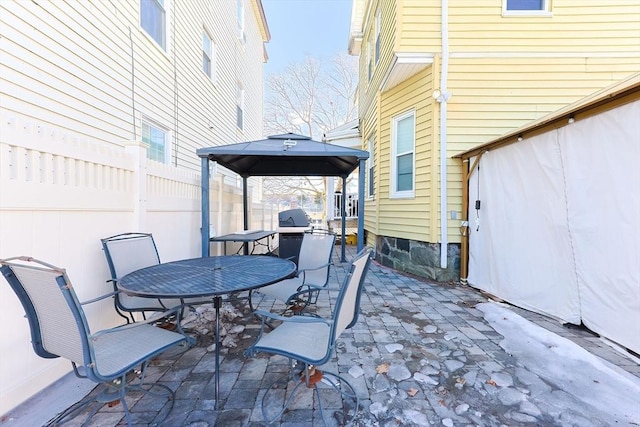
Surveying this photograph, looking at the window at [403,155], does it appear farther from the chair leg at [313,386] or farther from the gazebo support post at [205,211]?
the chair leg at [313,386]

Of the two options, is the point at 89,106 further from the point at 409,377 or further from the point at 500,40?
the point at 500,40

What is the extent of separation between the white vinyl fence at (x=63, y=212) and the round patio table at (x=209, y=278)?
49 centimetres

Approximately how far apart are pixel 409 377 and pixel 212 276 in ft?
5.82

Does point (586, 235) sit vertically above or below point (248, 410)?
above

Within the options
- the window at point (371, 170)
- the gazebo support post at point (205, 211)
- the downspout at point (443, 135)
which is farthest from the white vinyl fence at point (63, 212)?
the window at point (371, 170)

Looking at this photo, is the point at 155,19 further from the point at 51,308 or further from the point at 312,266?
the point at 51,308

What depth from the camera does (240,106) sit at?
33.7 ft

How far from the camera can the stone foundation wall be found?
494 cm

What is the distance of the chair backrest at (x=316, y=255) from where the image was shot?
143 inches

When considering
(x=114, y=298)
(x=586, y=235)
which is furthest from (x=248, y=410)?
(x=586, y=235)

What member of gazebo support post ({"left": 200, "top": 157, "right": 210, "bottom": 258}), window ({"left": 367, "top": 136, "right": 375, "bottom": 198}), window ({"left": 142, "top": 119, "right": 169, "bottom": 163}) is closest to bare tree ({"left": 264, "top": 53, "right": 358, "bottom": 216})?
window ({"left": 367, "top": 136, "right": 375, "bottom": 198})

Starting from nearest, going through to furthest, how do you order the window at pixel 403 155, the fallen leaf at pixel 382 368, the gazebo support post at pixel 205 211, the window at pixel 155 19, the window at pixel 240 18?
1. the fallen leaf at pixel 382 368
2. the gazebo support post at pixel 205 211
3. the window at pixel 155 19
4. the window at pixel 403 155
5. the window at pixel 240 18

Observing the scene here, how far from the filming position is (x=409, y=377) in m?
2.21

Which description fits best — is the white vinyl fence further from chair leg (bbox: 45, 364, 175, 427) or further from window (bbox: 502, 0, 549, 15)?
window (bbox: 502, 0, 549, 15)
